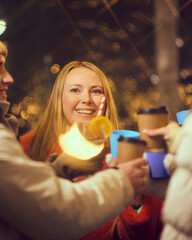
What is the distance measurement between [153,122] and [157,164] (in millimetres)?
145

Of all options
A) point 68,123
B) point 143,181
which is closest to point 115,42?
point 68,123

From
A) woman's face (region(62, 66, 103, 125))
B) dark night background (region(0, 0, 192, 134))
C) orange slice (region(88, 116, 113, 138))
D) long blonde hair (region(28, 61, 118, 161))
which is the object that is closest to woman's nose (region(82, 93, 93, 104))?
woman's face (region(62, 66, 103, 125))

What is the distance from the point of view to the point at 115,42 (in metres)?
1.64

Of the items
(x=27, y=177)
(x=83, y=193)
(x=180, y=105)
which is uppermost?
(x=27, y=177)

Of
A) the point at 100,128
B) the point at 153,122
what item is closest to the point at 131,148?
the point at 153,122

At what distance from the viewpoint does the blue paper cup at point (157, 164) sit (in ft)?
A: 2.79

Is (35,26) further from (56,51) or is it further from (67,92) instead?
(67,92)

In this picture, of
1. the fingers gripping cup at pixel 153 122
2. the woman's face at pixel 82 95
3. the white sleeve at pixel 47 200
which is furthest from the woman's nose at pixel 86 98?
the white sleeve at pixel 47 200

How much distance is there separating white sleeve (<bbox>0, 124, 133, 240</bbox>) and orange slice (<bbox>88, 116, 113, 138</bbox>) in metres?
0.29

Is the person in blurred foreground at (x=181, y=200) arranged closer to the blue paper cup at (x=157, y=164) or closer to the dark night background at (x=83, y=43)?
the blue paper cup at (x=157, y=164)

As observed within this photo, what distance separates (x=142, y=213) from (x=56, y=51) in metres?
1.08

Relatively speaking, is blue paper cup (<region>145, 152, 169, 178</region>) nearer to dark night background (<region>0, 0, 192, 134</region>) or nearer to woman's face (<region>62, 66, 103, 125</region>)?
woman's face (<region>62, 66, 103, 125</region>)

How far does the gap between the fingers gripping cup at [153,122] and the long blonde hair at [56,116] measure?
59 cm

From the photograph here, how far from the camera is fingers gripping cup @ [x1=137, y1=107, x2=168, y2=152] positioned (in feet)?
2.71
